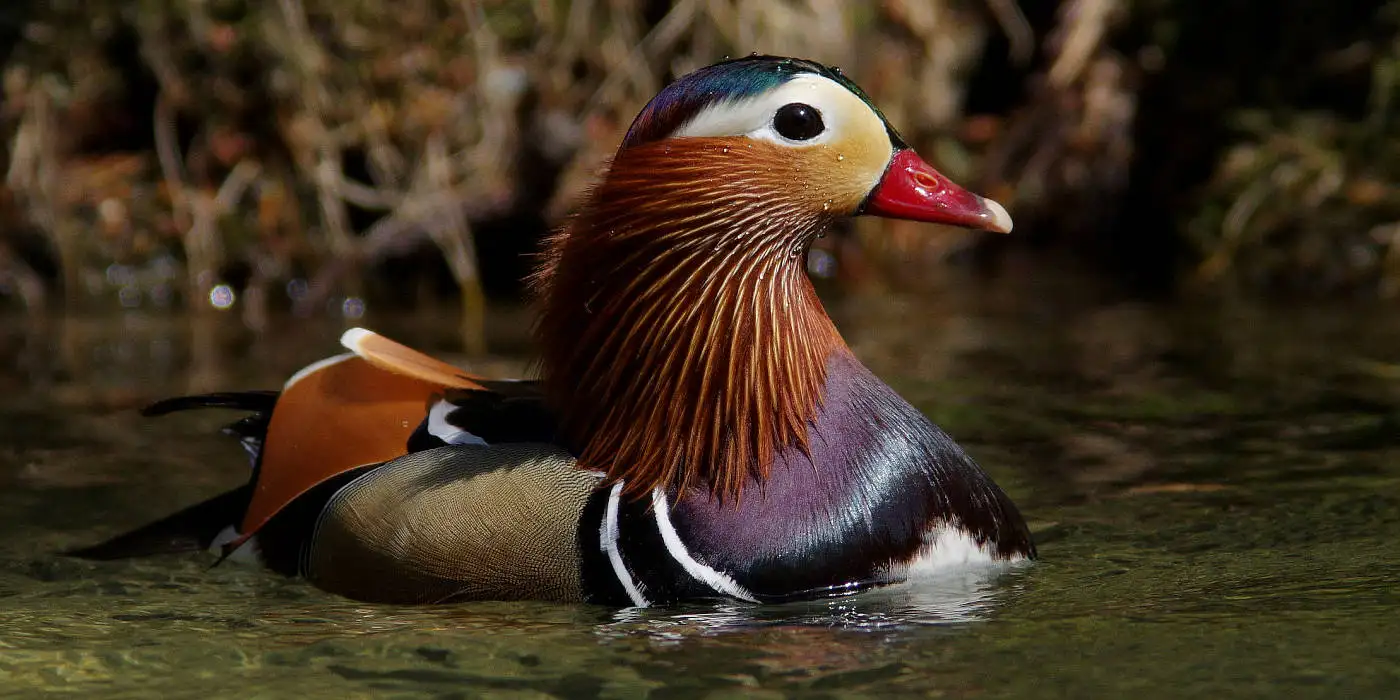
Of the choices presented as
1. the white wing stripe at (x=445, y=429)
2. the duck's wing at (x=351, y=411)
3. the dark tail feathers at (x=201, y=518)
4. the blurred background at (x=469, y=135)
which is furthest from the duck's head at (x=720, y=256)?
the blurred background at (x=469, y=135)

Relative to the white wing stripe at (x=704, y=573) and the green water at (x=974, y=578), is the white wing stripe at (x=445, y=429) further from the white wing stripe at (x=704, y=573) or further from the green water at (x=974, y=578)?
the white wing stripe at (x=704, y=573)

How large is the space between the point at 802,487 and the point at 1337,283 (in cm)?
557

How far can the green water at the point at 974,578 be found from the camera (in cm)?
319

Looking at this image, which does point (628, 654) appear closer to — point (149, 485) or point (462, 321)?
point (149, 485)

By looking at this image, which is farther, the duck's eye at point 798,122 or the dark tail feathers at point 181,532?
the dark tail feathers at point 181,532

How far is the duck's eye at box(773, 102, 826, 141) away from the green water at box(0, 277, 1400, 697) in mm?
961

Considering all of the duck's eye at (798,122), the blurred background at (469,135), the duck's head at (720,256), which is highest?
the blurred background at (469,135)

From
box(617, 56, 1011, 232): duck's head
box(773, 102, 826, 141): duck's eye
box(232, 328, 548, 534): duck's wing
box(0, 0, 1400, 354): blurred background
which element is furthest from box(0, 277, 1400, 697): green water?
box(0, 0, 1400, 354): blurred background


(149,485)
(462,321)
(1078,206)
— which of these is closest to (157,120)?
(462,321)

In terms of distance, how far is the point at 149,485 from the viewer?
211 inches

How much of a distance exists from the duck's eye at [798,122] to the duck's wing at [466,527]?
0.83m

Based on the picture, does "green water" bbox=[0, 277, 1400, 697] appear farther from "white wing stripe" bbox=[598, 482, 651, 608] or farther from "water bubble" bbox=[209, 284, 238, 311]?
"water bubble" bbox=[209, 284, 238, 311]

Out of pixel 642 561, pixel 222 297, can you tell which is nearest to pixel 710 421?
pixel 642 561

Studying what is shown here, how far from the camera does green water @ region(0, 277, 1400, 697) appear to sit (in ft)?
10.5
